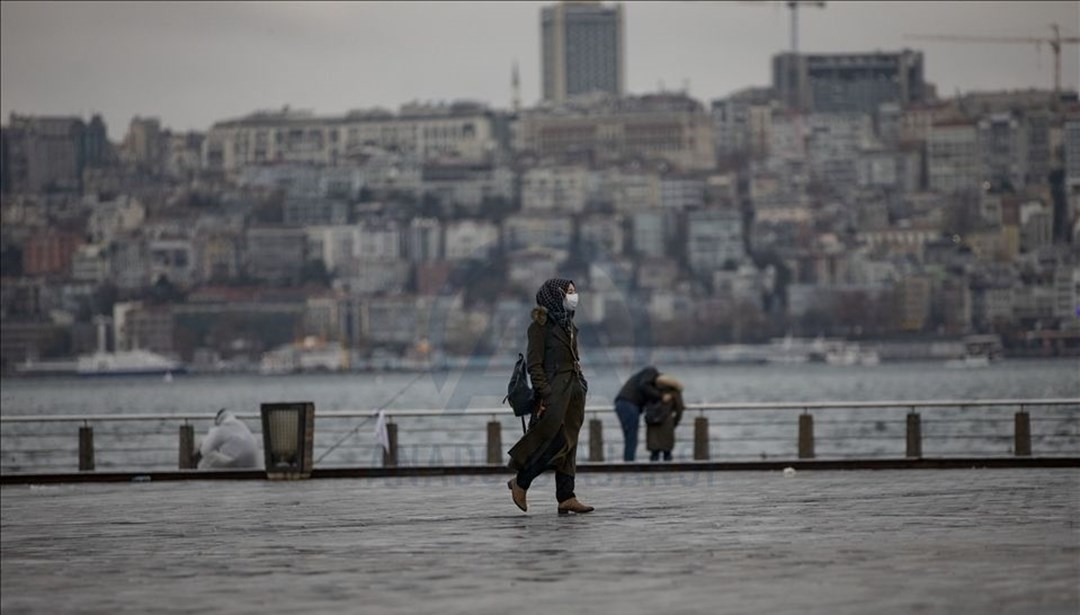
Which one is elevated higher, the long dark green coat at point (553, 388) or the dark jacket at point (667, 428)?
the long dark green coat at point (553, 388)

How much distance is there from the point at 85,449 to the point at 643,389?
5.46 m

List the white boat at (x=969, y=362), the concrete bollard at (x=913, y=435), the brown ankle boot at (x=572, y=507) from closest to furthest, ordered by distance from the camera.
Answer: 1. the brown ankle boot at (x=572, y=507)
2. the concrete bollard at (x=913, y=435)
3. the white boat at (x=969, y=362)

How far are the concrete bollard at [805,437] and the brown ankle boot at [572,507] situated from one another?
8965 mm

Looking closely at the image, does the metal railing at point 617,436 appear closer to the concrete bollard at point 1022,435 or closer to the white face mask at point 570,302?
the concrete bollard at point 1022,435

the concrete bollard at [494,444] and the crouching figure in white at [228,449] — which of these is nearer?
the crouching figure in white at [228,449]

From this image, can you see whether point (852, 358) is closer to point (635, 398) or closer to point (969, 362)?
point (969, 362)

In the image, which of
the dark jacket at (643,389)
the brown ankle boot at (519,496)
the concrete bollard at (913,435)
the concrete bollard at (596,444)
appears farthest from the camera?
the dark jacket at (643,389)

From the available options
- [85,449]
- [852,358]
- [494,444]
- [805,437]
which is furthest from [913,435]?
[852,358]

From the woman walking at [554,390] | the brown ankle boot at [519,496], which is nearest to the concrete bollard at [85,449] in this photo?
the brown ankle boot at [519,496]

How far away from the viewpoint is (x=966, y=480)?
19.8m

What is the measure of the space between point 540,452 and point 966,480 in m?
5.11

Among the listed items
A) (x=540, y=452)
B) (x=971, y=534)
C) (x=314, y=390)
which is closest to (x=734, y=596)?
(x=971, y=534)

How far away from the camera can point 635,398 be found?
87.5ft

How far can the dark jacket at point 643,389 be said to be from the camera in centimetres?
2664
